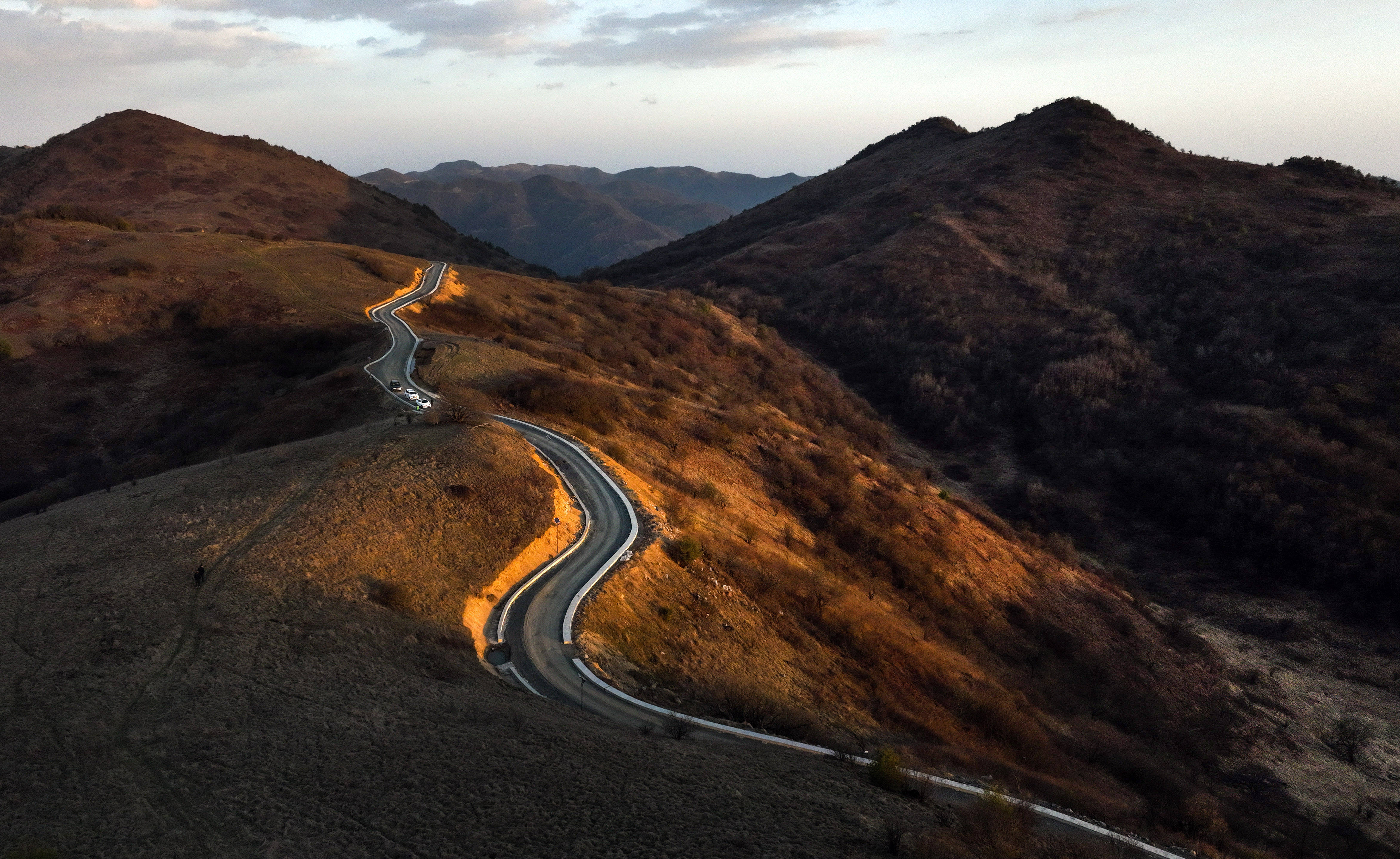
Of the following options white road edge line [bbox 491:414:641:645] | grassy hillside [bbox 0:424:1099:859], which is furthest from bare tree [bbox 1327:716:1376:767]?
white road edge line [bbox 491:414:641:645]

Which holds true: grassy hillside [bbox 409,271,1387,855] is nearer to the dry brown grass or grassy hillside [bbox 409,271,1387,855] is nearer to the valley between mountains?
the valley between mountains

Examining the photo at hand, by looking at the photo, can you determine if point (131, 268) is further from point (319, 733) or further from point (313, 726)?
point (319, 733)

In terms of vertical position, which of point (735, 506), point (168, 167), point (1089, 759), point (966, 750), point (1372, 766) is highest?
point (168, 167)

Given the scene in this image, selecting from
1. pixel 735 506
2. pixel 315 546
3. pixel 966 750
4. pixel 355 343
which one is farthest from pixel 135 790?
pixel 355 343

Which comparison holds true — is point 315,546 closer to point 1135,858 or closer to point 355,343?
point 1135,858

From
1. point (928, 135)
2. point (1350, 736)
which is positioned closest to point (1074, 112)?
point (928, 135)

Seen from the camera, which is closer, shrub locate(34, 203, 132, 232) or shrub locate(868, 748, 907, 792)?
shrub locate(868, 748, 907, 792)

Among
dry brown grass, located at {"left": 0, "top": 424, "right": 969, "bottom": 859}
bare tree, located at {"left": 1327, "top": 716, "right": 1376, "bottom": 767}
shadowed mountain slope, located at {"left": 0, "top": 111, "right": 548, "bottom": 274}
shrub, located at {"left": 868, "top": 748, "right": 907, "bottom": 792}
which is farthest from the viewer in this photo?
shadowed mountain slope, located at {"left": 0, "top": 111, "right": 548, "bottom": 274}
